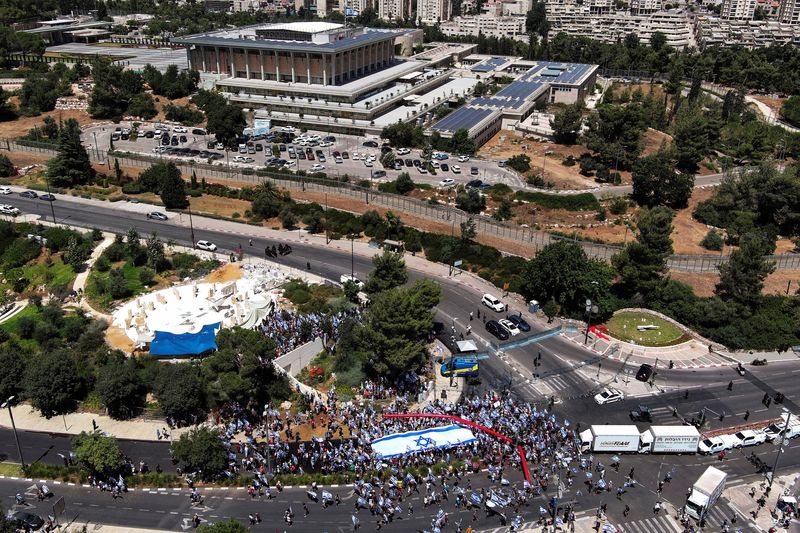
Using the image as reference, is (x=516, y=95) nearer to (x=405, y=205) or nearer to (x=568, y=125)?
(x=568, y=125)

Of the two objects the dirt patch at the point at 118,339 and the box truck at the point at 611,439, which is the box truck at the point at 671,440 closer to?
the box truck at the point at 611,439

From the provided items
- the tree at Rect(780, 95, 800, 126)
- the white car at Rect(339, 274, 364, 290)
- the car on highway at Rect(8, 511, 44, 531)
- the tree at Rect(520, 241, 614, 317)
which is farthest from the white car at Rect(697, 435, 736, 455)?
the tree at Rect(780, 95, 800, 126)

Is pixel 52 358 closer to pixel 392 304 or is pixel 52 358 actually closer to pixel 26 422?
Answer: pixel 26 422

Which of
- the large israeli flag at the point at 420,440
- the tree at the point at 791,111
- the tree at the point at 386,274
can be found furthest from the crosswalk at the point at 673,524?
the tree at the point at 791,111

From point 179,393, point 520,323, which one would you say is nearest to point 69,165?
point 179,393

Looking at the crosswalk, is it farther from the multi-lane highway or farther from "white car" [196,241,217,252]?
"white car" [196,241,217,252]

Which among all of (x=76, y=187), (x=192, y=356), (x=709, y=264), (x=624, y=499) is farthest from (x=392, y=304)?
(x=76, y=187)

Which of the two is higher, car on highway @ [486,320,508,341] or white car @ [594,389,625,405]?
car on highway @ [486,320,508,341]
